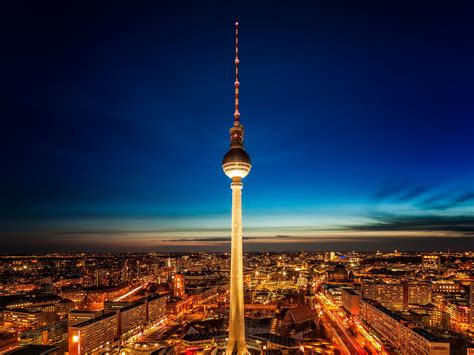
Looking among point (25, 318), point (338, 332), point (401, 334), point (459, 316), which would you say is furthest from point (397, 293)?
point (25, 318)

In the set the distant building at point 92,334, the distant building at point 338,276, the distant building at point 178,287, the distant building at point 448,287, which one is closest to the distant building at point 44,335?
the distant building at point 92,334

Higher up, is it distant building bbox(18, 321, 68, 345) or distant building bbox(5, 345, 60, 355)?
distant building bbox(5, 345, 60, 355)

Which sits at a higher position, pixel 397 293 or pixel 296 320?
pixel 397 293

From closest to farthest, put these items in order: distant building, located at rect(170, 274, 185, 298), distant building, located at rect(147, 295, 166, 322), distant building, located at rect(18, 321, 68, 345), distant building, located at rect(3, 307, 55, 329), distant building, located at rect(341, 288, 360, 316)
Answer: distant building, located at rect(18, 321, 68, 345) < distant building, located at rect(3, 307, 55, 329) < distant building, located at rect(147, 295, 166, 322) < distant building, located at rect(341, 288, 360, 316) < distant building, located at rect(170, 274, 185, 298)

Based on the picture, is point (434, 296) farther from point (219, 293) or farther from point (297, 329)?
point (219, 293)

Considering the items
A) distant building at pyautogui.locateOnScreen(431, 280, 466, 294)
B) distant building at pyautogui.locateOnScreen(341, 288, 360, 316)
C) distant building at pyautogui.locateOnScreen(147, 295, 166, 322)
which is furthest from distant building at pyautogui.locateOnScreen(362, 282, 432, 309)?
distant building at pyautogui.locateOnScreen(147, 295, 166, 322)

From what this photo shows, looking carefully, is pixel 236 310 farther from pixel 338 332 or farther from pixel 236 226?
pixel 338 332

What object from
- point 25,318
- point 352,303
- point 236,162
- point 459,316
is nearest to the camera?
point 236,162

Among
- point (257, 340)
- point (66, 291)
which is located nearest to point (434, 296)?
point (257, 340)

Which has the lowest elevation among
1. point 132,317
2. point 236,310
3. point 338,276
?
point 338,276

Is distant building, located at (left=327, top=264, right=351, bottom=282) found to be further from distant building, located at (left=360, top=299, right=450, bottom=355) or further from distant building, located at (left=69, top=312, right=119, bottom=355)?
distant building, located at (left=69, top=312, right=119, bottom=355)
